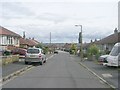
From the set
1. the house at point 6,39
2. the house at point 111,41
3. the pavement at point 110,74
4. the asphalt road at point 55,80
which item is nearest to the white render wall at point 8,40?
the house at point 6,39

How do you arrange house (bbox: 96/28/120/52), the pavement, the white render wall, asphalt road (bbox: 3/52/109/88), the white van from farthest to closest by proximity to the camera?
house (bbox: 96/28/120/52) < the white render wall < the white van < the pavement < asphalt road (bbox: 3/52/109/88)

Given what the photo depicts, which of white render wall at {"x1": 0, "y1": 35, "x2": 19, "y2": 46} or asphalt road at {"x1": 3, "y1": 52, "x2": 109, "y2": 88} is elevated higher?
white render wall at {"x1": 0, "y1": 35, "x2": 19, "y2": 46}

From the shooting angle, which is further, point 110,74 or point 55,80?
point 110,74

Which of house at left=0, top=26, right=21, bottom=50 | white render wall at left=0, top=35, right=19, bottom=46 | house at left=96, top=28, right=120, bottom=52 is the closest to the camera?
house at left=0, top=26, right=21, bottom=50

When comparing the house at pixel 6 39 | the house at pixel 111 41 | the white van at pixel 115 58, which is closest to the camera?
the white van at pixel 115 58

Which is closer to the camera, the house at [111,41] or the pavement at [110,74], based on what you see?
the pavement at [110,74]

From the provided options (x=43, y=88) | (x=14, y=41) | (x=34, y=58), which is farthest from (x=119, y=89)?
(x=14, y=41)

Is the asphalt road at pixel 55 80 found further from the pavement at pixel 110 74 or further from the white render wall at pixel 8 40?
the white render wall at pixel 8 40

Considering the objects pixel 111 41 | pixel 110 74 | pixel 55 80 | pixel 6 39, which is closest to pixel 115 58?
pixel 110 74

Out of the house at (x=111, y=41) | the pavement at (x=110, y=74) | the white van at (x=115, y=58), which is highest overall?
the house at (x=111, y=41)

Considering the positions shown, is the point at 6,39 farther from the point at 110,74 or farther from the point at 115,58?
the point at 110,74

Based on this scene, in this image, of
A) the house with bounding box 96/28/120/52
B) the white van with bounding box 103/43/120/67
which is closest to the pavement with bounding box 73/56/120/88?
the white van with bounding box 103/43/120/67

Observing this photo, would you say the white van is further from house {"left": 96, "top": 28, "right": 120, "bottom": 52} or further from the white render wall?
the white render wall

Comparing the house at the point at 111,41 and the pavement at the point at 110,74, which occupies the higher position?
the house at the point at 111,41
